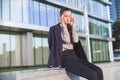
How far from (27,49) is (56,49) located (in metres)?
25.5

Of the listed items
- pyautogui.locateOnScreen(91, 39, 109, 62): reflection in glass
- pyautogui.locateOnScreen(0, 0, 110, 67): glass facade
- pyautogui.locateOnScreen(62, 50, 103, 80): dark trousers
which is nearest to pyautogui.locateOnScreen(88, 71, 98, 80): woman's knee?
pyautogui.locateOnScreen(62, 50, 103, 80): dark trousers

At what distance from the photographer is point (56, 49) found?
4.11m

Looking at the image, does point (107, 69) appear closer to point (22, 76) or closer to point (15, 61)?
point (22, 76)

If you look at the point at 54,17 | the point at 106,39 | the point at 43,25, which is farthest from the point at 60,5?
the point at 106,39

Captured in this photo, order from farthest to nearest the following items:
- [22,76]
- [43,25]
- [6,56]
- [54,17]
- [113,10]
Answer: [113,10] → [54,17] → [43,25] → [6,56] → [22,76]

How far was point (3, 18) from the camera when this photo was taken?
26.2m

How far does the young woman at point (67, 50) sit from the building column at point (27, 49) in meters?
25.1

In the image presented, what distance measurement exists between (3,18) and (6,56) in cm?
389

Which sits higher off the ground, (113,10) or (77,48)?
(113,10)

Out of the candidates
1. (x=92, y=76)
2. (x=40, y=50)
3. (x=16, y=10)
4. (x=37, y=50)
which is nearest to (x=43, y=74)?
(x=92, y=76)

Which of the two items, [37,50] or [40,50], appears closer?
[37,50]

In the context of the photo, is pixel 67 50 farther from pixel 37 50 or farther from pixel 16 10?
pixel 37 50

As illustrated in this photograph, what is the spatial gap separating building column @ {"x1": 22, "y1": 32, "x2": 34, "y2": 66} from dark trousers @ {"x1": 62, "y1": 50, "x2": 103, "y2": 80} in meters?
25.2

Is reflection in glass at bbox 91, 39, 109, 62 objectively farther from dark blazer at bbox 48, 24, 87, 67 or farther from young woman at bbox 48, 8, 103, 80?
young woman at bbox 48, 8, 103, 80
